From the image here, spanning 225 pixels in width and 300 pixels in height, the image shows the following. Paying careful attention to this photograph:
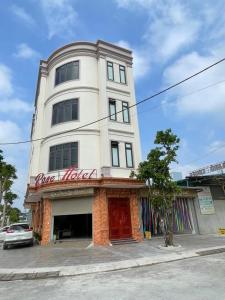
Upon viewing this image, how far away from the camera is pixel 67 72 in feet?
62.0

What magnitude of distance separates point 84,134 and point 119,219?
608 cm

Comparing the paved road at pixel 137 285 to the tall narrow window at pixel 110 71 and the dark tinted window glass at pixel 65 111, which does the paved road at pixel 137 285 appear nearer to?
the dark tinted window glass at pixel 65 111

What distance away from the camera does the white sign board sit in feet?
63.6

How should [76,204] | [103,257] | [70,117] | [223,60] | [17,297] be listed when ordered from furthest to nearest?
[70,117] < [76,204] < [103,257] < [223,60] < [17,297]

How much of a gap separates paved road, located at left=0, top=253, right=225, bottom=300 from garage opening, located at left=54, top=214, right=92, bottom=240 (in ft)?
32.4

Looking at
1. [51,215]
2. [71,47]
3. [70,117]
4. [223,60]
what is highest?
[71,47]

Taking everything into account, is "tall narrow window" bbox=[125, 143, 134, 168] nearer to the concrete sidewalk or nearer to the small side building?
the small side building

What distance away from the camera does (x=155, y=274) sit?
7.66m

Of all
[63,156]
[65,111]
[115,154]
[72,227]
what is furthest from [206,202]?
[65,111]

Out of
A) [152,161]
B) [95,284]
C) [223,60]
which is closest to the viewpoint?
[95,284]

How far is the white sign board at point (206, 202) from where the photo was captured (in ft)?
63.6

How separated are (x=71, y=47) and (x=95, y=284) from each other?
56.5ft

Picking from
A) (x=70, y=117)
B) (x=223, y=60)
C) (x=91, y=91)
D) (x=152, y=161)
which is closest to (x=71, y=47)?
(x=91, y=91)

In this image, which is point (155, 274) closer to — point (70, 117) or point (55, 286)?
point (55, 286)
